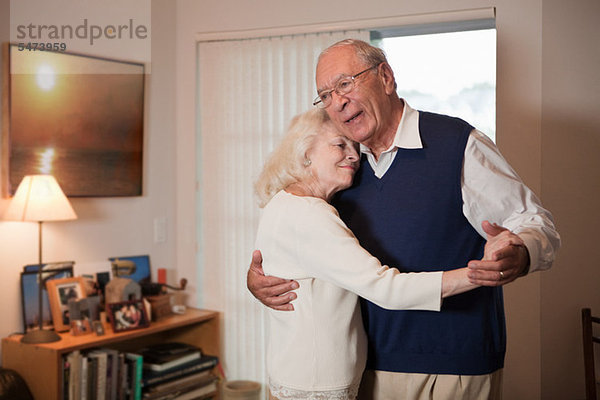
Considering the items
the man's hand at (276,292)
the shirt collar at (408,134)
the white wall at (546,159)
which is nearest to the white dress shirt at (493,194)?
the shirt collar at (408,134)

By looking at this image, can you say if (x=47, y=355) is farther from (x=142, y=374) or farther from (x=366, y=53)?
(x=366, y=53)

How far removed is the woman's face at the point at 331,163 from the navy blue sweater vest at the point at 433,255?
0.13 metres

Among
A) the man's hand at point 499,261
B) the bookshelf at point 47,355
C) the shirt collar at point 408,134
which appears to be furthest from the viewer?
the bookshelf at point 47,355

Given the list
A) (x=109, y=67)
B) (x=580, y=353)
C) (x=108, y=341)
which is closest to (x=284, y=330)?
(x=108, y=341)

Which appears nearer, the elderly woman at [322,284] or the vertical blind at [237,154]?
the elderly woman at [322,284]

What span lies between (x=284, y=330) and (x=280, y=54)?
251 cm

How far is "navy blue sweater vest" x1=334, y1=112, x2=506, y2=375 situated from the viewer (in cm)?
175

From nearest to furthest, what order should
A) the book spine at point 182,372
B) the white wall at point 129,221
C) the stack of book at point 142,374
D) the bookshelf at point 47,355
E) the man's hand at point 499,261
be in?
the man's hand at point 499,261 < the bookshelf at point 47,355 < the stack of book at point 142,374 < the white wall at point 129,221 < the book spine at point 182,372

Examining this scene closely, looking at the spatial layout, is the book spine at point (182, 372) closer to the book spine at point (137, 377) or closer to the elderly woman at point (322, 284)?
the book spine at point (137, 377)

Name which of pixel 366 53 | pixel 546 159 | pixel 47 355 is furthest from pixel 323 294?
pixel 546 159

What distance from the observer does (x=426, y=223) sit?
5.81ft

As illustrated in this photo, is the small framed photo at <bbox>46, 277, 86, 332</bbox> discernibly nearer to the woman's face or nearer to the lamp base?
the lamp base

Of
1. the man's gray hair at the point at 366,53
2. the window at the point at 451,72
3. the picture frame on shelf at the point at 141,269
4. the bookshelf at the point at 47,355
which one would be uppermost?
the window at the point at 451,72

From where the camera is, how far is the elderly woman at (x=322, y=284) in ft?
5.08
